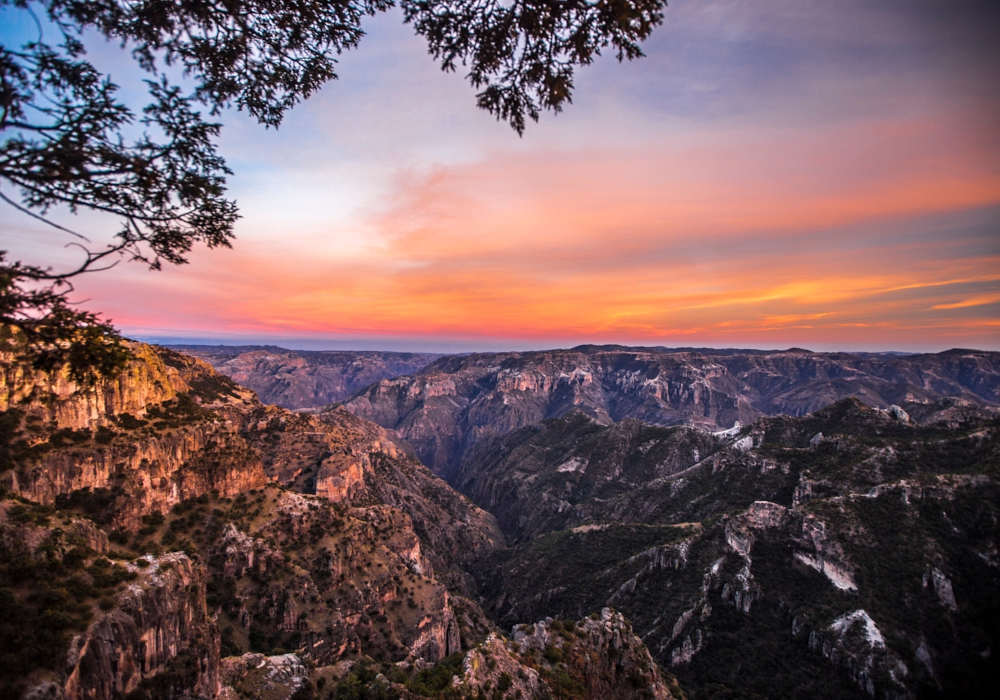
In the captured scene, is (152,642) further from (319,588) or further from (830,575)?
(830,575)

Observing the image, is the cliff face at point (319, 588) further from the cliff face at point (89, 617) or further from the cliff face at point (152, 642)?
the cliff face at point (89, 617)

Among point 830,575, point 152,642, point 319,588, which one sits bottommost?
point 830,575

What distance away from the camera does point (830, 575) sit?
222ft

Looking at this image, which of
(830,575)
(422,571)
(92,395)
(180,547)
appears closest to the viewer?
(92,395)

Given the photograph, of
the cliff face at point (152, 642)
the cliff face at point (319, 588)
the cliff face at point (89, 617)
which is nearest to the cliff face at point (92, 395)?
the cliff face at point (89, 617)

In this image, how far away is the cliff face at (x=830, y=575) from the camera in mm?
57688

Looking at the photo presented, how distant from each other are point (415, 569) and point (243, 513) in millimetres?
38104

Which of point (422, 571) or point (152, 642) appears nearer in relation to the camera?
point (152, 642)

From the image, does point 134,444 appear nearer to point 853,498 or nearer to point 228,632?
point 228,632

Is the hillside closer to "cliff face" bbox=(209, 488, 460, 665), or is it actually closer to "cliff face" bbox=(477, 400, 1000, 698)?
"cliff face" bbox=(209, 488, 460, 665)

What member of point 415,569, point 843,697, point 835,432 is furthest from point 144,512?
point 835,432

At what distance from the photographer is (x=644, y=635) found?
73.4 meters

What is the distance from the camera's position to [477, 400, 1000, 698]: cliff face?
57.7 meters

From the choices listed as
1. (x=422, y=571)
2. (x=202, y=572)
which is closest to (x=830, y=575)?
(x=422, y=571)
